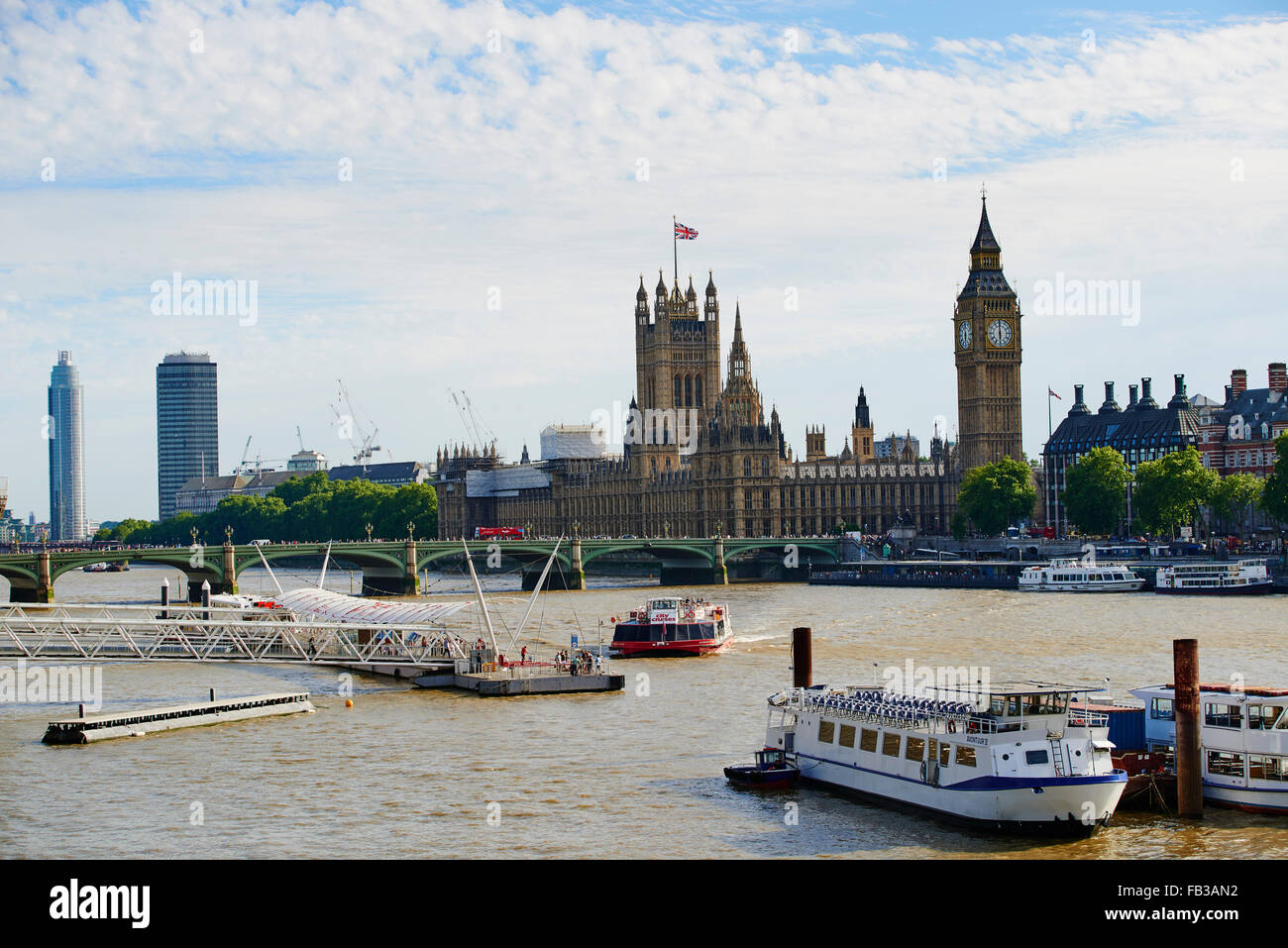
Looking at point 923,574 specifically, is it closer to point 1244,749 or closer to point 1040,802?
point 1244,749

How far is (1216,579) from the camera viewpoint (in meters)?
93.6

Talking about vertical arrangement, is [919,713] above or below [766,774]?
above

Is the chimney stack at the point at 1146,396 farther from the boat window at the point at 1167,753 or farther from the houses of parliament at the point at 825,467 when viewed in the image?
the boat window at the point at 1167,753

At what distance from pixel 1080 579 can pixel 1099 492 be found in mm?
23824

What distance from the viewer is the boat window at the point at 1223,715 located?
34.7 metres

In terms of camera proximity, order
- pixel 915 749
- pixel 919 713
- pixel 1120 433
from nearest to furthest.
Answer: pixel 915 749
pixel 919 713
pixel 1120 433

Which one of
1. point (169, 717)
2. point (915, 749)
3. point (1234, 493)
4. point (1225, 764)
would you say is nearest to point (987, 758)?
point (915, 749)

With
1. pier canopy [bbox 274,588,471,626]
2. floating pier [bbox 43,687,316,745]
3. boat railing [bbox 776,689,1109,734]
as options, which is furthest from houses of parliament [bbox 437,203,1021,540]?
boat railing [bbox 776,689,1109,734]

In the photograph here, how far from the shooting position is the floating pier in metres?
45.3

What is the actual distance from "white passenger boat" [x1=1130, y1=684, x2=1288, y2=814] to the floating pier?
2620 cm

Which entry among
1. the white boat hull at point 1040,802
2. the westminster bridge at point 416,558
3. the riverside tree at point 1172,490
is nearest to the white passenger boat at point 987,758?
the white boat hull at point 1040,802
